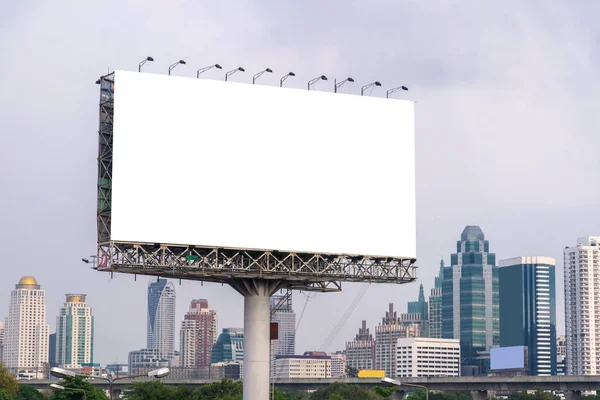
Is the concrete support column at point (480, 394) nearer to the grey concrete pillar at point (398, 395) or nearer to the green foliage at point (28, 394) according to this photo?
the grey concrete pillar at point (398, 395)

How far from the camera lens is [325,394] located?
196 m

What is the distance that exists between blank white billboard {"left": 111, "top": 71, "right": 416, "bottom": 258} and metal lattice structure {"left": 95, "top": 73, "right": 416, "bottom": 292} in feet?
2.58

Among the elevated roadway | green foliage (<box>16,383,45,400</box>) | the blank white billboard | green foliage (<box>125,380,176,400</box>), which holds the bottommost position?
A: green foliage (<box>16,383,45,400</box>)

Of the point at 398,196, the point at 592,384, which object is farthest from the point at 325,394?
the point at 398,196

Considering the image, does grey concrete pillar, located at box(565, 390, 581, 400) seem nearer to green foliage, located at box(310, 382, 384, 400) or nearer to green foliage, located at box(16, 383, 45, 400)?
green foliage, located at box(310, 382, 384, 400)

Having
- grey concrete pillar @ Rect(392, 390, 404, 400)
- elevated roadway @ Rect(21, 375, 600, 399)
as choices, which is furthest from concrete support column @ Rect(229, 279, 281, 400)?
elevated roadway @ Rect(21, 375, 600, 399)

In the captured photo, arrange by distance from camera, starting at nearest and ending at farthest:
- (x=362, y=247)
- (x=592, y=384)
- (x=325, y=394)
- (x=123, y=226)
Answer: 1. (x=123, y=226)
2. (x=362, y=247)
3. (x=592, y=384)
4. (x=325, y=394)

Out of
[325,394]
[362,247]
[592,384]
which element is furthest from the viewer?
[325,394]

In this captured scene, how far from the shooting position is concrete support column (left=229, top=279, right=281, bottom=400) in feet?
225

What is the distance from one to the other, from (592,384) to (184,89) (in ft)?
381

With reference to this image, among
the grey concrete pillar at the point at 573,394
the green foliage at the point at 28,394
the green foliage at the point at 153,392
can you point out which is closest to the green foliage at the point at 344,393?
the green foliage at the point at 153,392

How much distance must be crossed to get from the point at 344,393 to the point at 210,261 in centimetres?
11257

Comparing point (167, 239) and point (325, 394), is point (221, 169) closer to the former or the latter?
point (167, 239)

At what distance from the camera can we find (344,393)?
6900 inches
